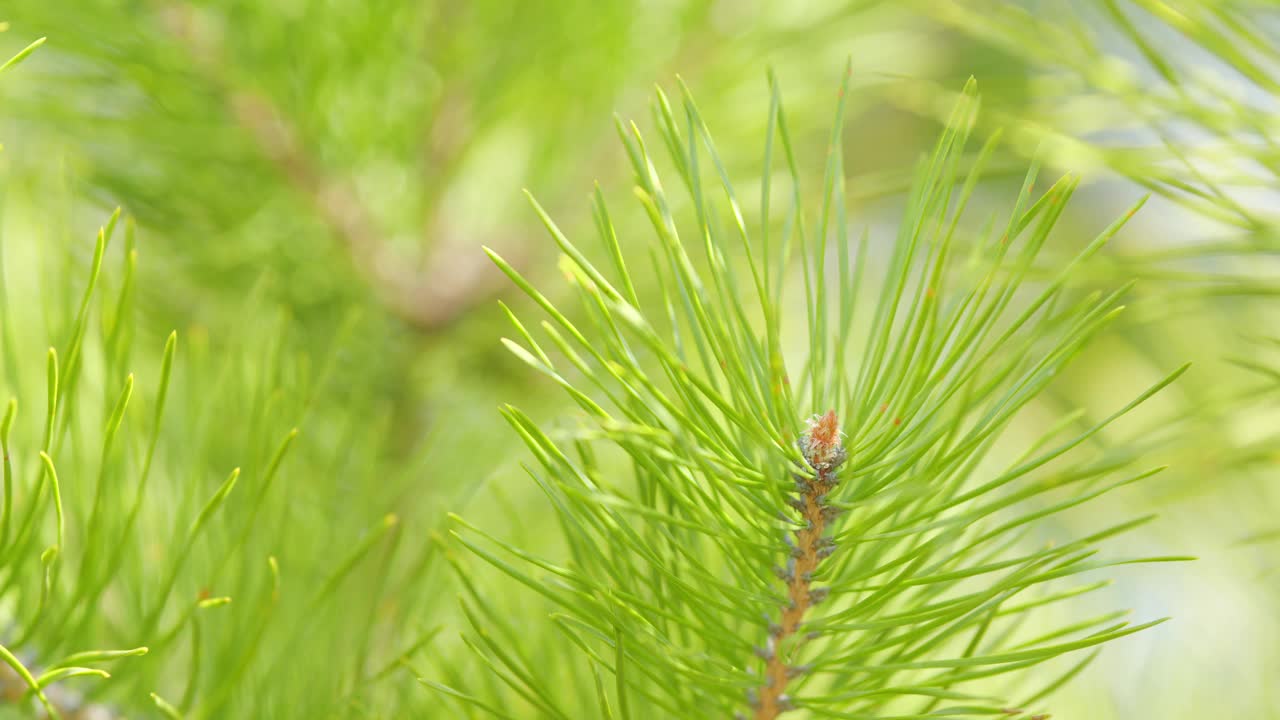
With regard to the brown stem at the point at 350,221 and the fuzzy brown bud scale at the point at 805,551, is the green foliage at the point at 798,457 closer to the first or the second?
the fuzzy brown bud scale at the point at 805,551

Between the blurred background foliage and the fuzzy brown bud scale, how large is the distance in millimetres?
90

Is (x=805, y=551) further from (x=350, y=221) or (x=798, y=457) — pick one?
(x=350, y=221)

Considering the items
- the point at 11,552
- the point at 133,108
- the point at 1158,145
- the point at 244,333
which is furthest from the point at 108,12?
the point at 1158,145

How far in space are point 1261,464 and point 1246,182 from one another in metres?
0.10

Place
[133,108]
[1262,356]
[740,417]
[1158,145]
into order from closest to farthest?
1. [740,417]
2. [1158,145]
3. [133,108]
4. [1262,356]

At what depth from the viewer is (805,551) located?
10.1 inches

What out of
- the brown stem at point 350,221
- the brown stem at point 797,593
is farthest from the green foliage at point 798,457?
the brown stem at point 350,221

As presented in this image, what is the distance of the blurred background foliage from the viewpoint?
1.12 feet

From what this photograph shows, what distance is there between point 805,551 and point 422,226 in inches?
12.9

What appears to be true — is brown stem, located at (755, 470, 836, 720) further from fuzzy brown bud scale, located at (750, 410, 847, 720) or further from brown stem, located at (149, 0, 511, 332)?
brown stem, located at (149, 0, 511, 332)

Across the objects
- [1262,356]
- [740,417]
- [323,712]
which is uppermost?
[1262,356]

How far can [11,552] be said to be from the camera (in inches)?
10.4

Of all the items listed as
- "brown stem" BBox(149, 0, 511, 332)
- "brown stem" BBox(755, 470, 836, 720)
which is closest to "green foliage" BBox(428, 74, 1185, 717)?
"brown stem" BBox(755, 470, 836, 720)

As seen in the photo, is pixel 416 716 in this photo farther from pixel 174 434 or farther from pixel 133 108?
pixel 133 108
